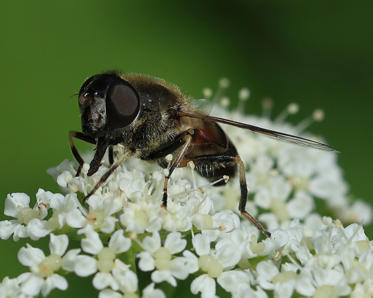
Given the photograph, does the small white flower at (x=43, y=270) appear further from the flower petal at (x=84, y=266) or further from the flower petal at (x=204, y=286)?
the flower petal at (x=204, y=286)

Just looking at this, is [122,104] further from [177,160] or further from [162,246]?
[162,246]

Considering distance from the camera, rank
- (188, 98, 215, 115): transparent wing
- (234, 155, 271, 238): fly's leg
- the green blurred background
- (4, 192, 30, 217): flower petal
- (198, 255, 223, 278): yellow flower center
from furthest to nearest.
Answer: the green blurred background, (188, 98, 215, 115): transparent wing, (234, 155, 271, 238): fly's leg, (4, 192, 30, 217): flower petal, (198, 255, 223, 278): yellow flower center

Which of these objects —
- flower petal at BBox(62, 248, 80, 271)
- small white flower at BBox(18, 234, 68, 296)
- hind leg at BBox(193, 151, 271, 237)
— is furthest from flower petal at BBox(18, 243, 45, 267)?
hind leg at BBox(193, 151, 271, 237)

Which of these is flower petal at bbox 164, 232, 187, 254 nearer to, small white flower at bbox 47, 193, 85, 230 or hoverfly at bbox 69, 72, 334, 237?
hoverfly at bbox 69, 72, 334, 237

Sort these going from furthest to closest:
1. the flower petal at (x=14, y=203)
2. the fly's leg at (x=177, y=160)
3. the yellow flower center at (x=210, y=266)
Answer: the flower petal at (x=14, y=203), the fly's leg at (x=177, y=160), the yellow flower center at (x=210, y=266)

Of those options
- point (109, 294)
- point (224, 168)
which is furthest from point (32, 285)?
point (224, 168)

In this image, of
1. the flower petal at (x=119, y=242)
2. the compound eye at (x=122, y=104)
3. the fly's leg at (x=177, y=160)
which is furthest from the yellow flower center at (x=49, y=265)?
the compound eye at (x=122, y=104)
